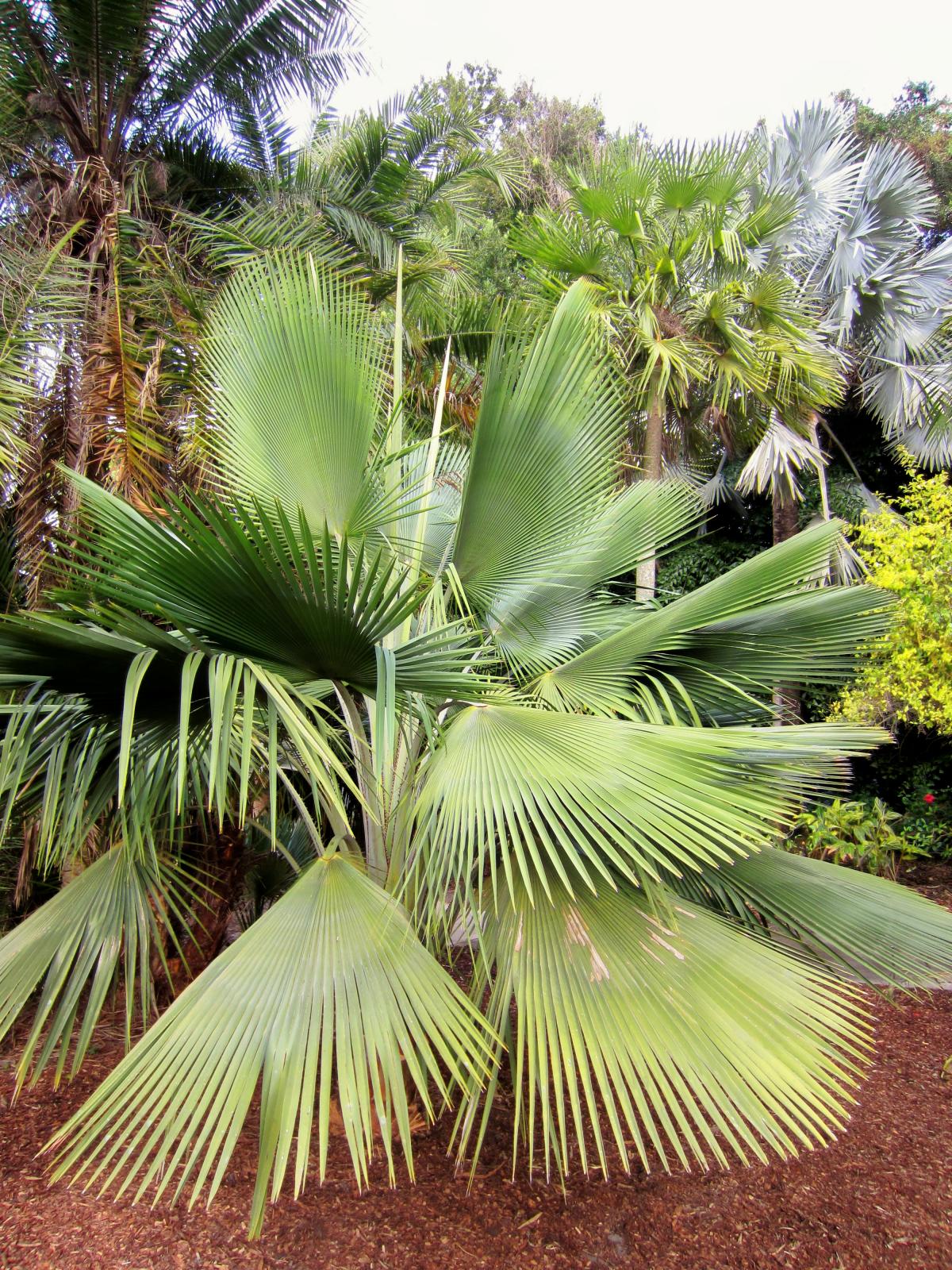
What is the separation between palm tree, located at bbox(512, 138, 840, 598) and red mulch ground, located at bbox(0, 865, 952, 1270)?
384cm

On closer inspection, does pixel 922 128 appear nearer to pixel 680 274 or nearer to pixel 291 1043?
pixel 680 274

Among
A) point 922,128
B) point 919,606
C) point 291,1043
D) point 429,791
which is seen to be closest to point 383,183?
point 919,606

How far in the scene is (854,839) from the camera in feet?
25.0

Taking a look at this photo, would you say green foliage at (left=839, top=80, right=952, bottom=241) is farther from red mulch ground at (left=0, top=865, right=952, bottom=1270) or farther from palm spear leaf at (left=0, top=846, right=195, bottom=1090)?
palm spear leaf at (left=0, top=846, right=195, bottom=1090)

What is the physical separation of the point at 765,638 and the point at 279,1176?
2371mm

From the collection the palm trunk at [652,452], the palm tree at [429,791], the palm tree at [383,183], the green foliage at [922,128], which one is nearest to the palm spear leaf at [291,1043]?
the palm tree at [429,791]

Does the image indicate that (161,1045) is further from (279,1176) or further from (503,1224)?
(503,1224)

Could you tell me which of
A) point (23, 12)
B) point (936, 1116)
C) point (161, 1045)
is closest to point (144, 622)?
point (161, 1045)

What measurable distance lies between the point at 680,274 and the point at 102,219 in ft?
13.4

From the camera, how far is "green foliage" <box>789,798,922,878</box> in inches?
264

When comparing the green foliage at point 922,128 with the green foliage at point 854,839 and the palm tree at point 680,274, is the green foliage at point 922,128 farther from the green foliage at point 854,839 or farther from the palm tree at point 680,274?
the green foliage at point 854,839

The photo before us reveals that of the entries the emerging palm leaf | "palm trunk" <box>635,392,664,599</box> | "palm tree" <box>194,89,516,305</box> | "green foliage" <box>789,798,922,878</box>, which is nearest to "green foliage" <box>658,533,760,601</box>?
the emerging palm leaf

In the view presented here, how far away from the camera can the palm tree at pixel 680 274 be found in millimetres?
5883

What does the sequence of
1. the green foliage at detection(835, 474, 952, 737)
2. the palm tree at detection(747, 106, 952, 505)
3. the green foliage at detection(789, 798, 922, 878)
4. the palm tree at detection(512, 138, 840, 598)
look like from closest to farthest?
1. the green foliage at detection(835, 474, 952, 737)
2. the palm tree at detection(512, 138, 840, 598)
3. the green foliage at detection(789, 798, 922, 878)
4. the palm tree at detection(747, 106, 952, 505)
